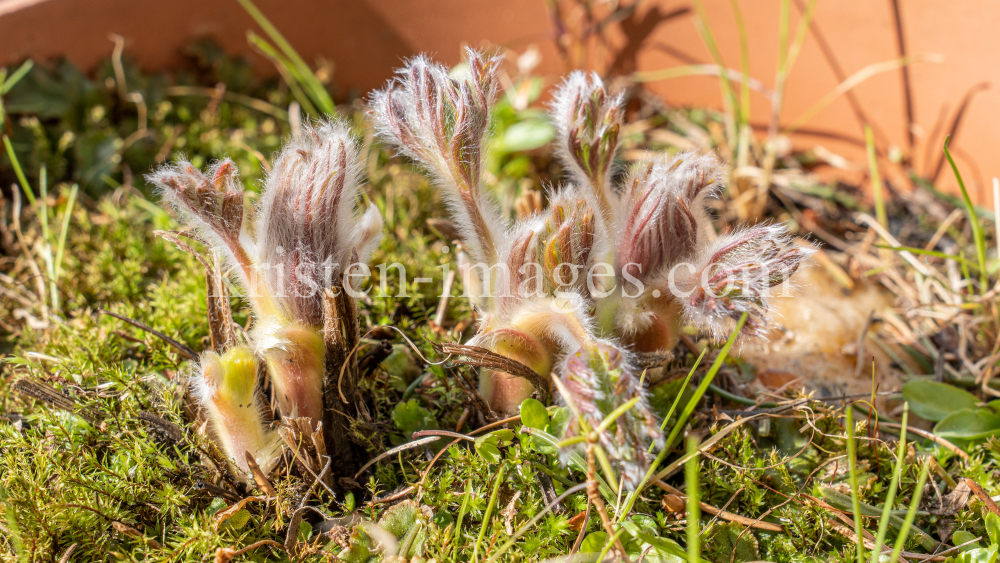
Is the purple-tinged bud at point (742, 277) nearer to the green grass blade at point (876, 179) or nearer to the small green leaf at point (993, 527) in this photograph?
the small green leaf at point (993, 527)

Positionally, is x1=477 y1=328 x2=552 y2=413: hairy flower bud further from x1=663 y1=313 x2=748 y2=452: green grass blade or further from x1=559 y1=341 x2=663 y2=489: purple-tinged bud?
x1=663 y1=313 x2=748 y2=452: green grass blade

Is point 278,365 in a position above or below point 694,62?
below

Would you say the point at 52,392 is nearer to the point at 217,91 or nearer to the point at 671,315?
the point at 671,315

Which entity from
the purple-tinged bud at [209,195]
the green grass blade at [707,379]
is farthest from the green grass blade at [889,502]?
the purple-tinged bud at [209,195]

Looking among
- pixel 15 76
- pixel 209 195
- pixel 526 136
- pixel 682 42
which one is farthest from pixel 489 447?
pixel 15 76

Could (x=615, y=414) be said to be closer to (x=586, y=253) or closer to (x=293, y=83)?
(x=586, y=253)

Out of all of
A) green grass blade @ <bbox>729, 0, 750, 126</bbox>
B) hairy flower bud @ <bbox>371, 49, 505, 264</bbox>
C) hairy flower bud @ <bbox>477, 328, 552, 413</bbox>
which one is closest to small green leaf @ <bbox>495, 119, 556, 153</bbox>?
green grass blade @ <bbox>729, 0, 750, 126</bbox>

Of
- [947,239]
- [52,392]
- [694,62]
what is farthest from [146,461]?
[947,239]
